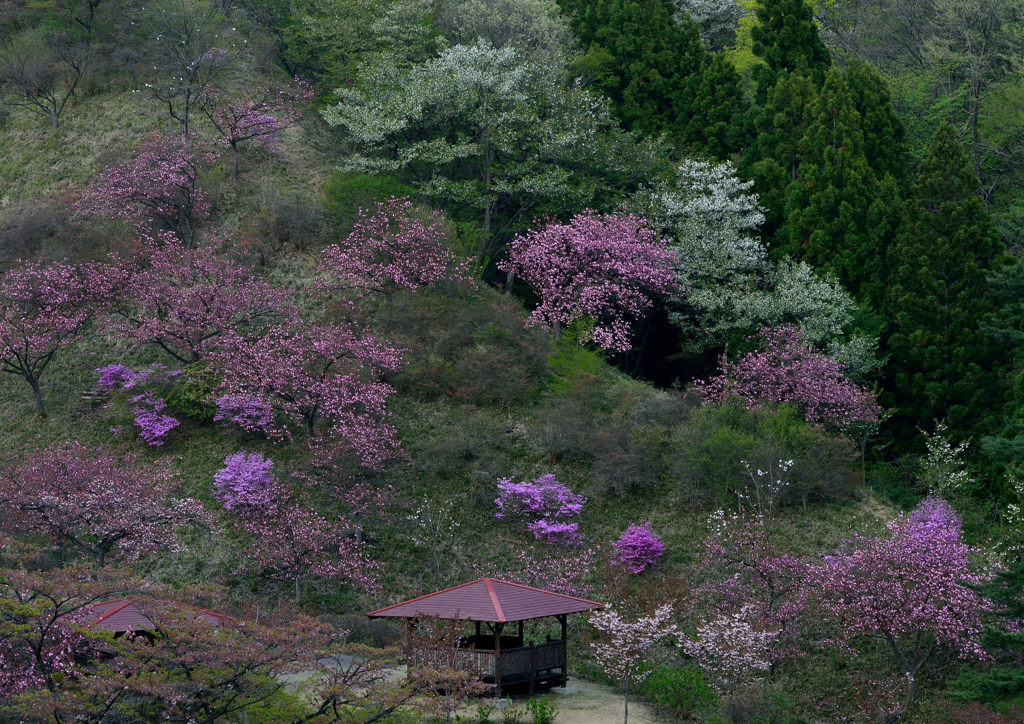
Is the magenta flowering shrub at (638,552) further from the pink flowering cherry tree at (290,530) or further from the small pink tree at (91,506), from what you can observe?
the small pink tree at (91,506)

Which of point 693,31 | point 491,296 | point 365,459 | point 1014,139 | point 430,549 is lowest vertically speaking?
point 430,549

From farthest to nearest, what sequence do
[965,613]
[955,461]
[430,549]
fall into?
[955,461] < [430,549] < [965,613]

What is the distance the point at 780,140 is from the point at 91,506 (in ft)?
87.3

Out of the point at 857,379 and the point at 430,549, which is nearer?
the point at 430,549

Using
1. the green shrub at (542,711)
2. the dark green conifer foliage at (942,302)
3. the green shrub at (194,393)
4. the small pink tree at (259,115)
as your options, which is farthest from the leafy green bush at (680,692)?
the small pink tree at (259,115)

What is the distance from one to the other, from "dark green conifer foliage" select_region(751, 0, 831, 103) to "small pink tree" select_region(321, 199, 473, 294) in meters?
13.9

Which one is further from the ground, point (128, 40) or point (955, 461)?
point (128, 40)

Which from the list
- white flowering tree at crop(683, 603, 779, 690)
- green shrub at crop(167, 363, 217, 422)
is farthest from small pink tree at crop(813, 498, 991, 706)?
green shrub at crop(167, 363, 217, 422)

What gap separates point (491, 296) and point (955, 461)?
15339mm

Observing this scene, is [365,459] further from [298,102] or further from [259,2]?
[259,2]

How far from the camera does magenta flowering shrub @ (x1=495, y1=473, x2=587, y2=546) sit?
96.5ft

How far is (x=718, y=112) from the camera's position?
4294cm

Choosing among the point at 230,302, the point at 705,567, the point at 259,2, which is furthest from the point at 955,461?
the point at 259,2

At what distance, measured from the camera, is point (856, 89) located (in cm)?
3956
